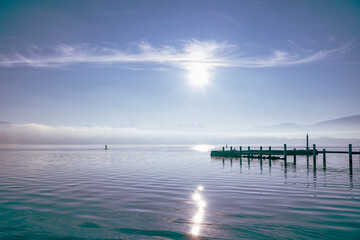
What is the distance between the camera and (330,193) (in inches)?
598

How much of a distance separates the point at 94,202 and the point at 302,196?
1101cm

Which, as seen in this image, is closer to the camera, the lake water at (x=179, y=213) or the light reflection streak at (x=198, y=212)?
the lake water at (x=179, y=213)

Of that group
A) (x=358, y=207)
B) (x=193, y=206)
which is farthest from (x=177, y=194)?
(x=358, y=207)

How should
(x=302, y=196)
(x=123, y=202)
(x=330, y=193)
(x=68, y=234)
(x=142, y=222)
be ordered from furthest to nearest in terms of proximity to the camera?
1. (x=330, y=193)
2. (x=302, y=196)
3. (x=123, y=202)
4. (x=142, y=222)
5. (x=68, y=234)

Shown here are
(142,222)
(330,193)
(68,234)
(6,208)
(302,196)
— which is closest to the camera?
(68,234)

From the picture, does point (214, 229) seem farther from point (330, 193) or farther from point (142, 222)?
point (330, 193)

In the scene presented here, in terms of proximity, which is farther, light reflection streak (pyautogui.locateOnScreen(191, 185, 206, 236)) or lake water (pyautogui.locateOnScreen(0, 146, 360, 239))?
light reflection streak (pyautogui.locateOnScreen(191, 185, 206, 236))

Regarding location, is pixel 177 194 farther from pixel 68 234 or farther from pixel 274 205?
pixel 68 234

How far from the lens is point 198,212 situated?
10.8m

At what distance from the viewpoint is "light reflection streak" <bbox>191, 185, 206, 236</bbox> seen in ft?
28.2

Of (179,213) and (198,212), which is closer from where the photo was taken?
(179,213)

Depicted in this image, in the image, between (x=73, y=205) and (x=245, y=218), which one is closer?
(x=245, y=218)

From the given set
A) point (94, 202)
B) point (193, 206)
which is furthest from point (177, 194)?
point (94, 202)

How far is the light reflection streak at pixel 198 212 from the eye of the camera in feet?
28.2
